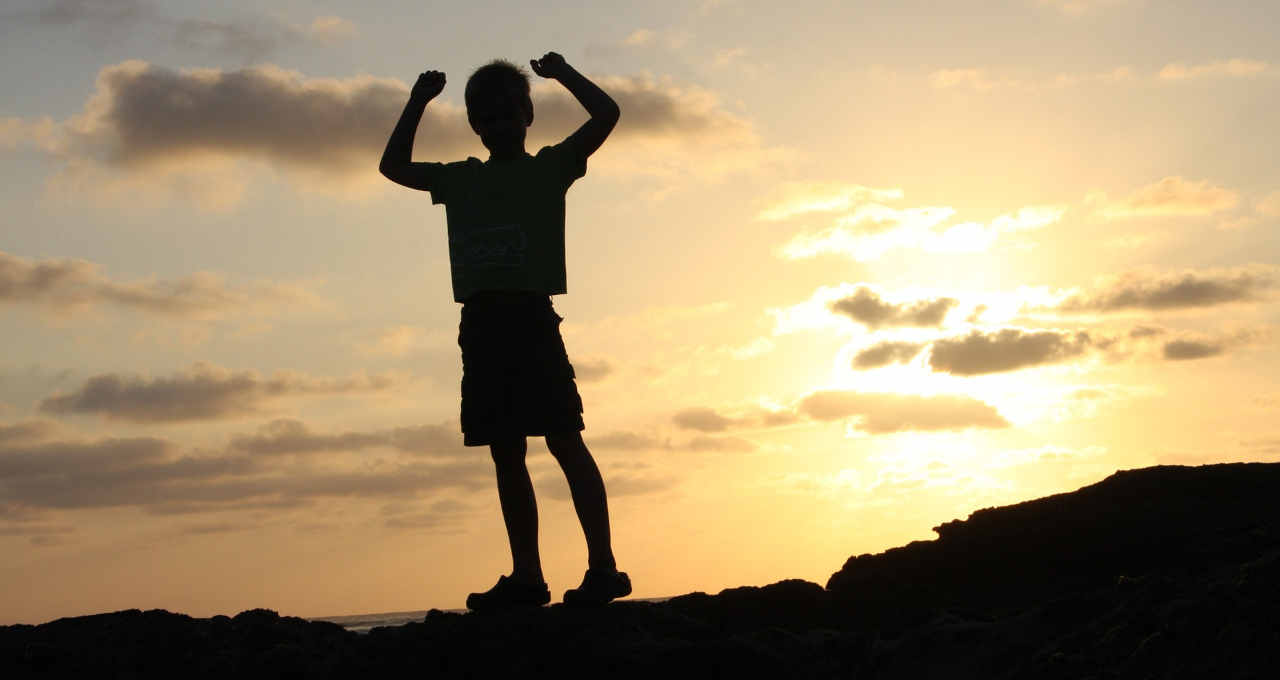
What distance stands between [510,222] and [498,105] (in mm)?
678

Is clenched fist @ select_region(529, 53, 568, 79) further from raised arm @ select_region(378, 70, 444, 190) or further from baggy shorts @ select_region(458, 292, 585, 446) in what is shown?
baggy shorts @ select_region(458, 292, 585, 446)

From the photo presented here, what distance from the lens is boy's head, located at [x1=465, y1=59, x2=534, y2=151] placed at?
7.14 meters

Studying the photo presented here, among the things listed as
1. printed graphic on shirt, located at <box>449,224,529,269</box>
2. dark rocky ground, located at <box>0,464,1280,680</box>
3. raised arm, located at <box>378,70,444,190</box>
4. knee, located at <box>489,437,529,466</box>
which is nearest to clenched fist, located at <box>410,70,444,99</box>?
raised arm, located at <box>378,70,444,190</box>

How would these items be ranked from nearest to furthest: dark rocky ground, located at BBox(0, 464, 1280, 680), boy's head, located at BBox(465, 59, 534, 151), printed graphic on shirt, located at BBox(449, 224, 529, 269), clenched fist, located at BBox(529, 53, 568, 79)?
dark rocky ground, located at BBox(0, 464, 1280, 680) → printed graphic on shirt, located at BBox(449, 224, 529, 269) → boy's head, located at BBox(465, 59, 534, 151) → clenched fist, located at BBox(529, 53, 568, 79)

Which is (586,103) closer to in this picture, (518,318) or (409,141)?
(409,141)

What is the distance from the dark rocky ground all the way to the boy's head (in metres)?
2.58

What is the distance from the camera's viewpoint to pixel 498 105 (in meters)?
7.14

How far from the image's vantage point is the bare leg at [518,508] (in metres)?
7.09

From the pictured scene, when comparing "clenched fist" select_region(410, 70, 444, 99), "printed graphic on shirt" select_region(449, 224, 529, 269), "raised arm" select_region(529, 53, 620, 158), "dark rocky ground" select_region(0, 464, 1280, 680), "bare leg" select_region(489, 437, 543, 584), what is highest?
"clenched fist" select_region(410, 70, 444, 99)

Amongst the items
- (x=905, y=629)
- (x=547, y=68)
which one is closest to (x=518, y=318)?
(x=547, y=68)

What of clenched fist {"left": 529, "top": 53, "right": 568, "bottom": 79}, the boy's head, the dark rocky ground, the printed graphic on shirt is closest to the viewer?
the dark rocky ground

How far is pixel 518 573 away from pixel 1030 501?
3.51 meters

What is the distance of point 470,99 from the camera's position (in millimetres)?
7215

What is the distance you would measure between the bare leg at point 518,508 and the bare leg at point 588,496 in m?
0.25
